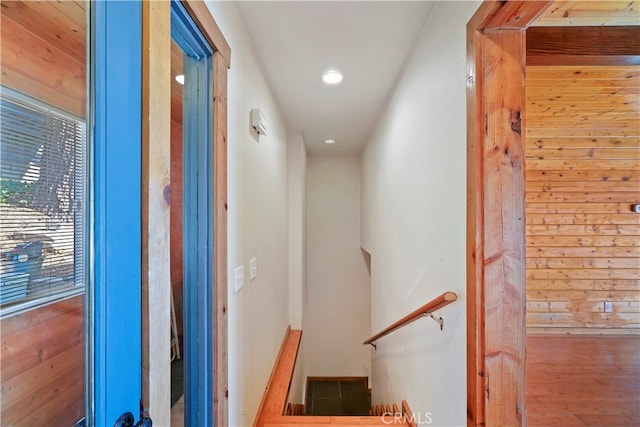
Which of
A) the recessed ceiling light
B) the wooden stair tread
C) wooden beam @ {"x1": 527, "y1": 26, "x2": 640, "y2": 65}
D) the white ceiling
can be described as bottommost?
the wooden stair tread

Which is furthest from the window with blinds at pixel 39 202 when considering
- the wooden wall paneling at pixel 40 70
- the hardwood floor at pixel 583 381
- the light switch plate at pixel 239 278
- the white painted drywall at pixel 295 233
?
the white painted drywall at pixel 295 233

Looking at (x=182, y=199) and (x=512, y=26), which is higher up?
(x=512, y=26)

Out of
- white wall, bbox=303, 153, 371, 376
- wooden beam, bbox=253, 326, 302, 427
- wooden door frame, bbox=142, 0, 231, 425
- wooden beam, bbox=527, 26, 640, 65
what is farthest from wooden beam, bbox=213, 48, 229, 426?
white wall, bbox=303, 153, 371, 376

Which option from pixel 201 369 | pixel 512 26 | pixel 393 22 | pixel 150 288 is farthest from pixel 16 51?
pixel 393 22

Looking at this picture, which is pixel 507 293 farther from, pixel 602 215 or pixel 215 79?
pixel 602 215

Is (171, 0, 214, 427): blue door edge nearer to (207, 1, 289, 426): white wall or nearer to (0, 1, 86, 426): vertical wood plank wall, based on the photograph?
(207, 1, 289, 426): white wall

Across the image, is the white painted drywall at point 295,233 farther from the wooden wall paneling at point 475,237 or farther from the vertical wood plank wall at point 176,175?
the wooden wall paneling at point 475,237

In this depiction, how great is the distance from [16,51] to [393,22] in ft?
5.26

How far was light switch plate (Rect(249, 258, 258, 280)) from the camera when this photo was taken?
1.71 metres

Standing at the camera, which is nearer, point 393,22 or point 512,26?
point 512,26

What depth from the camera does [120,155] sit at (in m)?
0.64

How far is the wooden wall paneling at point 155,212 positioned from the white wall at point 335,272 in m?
4.07

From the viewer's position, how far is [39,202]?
530 millimetres

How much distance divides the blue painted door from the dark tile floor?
4.34m
